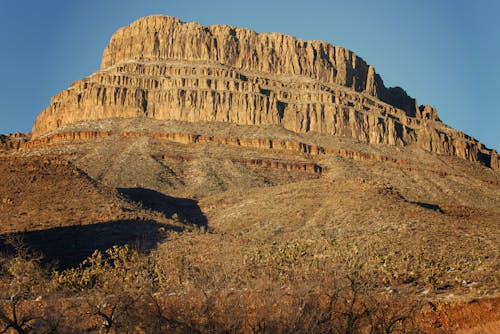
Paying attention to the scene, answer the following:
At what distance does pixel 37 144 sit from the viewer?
121125 mm

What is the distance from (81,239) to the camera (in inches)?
1836

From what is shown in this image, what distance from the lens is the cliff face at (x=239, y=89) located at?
131 meters

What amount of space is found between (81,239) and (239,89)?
95.4 m

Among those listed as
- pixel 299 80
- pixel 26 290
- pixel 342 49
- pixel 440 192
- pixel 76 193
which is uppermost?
pixel 342 49

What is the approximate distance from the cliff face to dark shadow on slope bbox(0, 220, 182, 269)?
3128 inches

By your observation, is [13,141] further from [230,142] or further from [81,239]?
[81,239]

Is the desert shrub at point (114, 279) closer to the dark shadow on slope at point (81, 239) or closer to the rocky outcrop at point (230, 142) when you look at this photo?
the dark shadow on slope at point (81, 239)

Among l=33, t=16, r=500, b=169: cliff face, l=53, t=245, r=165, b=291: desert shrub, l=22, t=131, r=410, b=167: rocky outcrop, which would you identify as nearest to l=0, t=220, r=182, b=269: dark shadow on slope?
l=53, t=245, r=165, b=291: desert shrub

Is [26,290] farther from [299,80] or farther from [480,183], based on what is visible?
[299,80]

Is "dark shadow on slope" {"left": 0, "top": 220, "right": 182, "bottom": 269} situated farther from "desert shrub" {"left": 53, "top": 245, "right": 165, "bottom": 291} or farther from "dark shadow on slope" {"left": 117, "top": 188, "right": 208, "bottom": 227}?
"dark shadow on slope" {"left": 117, "top": 188, "right": 208, "bottom": 227}

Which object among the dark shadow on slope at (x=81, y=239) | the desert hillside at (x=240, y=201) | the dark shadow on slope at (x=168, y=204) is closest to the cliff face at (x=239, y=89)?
the desert hillside at (x=240, y=201)

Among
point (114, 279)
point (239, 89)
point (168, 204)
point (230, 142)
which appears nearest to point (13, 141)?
point (239, 89)

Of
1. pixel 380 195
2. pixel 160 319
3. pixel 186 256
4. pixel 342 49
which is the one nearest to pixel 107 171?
pixel 380 195

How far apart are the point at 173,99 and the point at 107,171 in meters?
37.6
